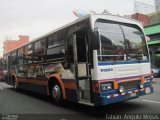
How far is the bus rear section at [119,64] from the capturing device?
7262mm

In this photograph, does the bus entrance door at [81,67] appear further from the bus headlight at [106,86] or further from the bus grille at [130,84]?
the bus grille at [130,84]

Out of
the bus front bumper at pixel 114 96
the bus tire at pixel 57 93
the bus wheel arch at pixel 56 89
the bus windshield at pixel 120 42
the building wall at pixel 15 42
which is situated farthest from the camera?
the building wall at pixel 15 42

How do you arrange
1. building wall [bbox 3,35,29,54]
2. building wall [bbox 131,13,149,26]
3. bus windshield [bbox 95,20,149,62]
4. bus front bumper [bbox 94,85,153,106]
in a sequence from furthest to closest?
building wall [bbox 3,35,29,54], building wall [bbox 131,13,149,26], bus windshield [bbox 95,20,149,62], bus front bumper [bbox 94,85,153,106]

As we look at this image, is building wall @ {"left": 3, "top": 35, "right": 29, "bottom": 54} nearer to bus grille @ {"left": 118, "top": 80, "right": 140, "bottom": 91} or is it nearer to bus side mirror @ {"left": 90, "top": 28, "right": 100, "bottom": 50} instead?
bus grille @ {"left": 118, "top": 80, "right": 140, "bottom": 91}

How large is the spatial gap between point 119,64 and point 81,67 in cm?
127

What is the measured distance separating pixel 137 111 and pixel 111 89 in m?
1.35

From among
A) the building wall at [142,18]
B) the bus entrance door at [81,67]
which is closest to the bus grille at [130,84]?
the bus entrance door at [81,67]

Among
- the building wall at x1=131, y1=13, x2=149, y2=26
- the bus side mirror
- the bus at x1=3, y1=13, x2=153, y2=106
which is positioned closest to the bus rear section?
the bus at x1=3, y1=13, x2=153, y2=106

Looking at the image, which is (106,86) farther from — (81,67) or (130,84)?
(81,67)

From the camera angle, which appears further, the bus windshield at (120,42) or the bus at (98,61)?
the bus windshield at (120,42)

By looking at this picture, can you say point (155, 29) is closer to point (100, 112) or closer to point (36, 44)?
point (36, 44)

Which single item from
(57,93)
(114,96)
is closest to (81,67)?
(114,96)

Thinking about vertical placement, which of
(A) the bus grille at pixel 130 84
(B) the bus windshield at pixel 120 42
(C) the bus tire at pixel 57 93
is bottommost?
(C) the bus tire at pixel 57 93

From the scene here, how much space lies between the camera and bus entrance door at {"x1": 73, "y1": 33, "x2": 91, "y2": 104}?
307 inches
